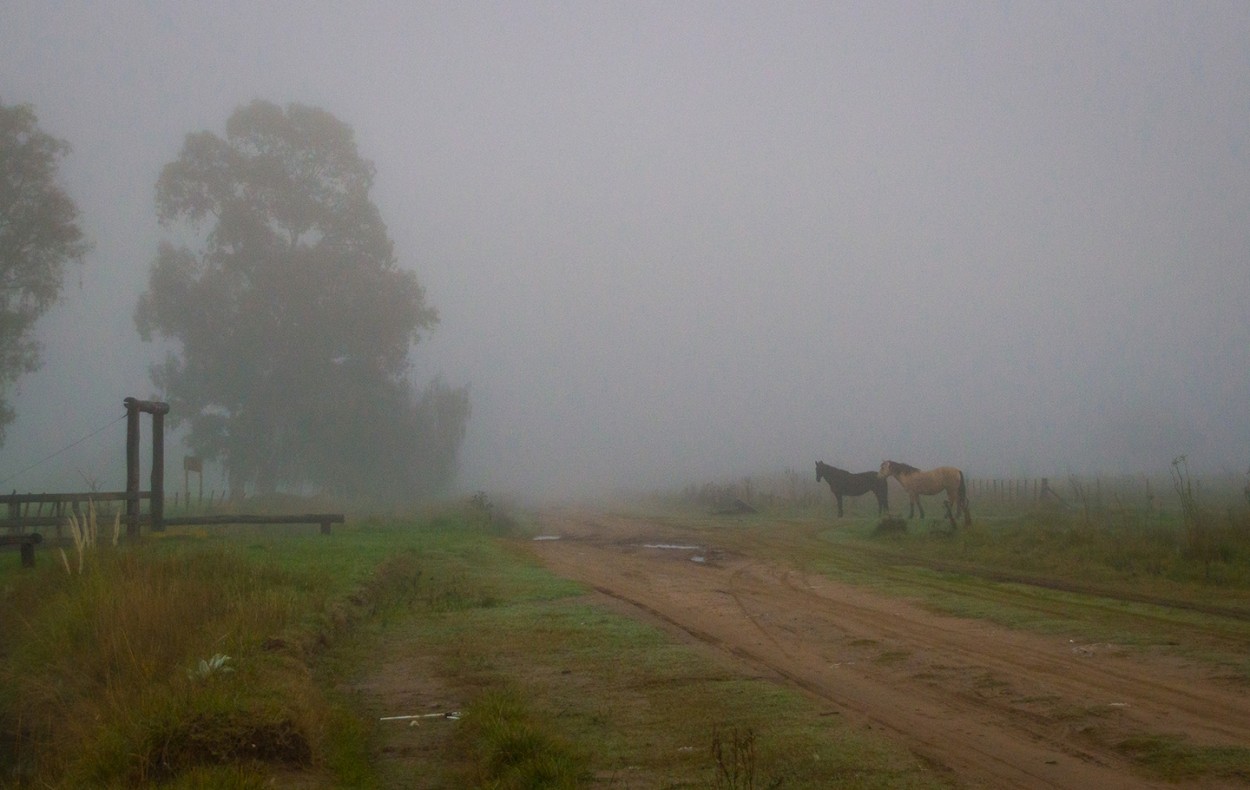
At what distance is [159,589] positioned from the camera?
9.45 m

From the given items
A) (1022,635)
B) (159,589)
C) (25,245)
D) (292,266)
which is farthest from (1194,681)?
(292,266)

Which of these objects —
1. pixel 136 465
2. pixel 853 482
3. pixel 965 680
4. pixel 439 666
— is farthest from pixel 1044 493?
pixel 136 465

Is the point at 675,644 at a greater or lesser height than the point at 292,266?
lesser

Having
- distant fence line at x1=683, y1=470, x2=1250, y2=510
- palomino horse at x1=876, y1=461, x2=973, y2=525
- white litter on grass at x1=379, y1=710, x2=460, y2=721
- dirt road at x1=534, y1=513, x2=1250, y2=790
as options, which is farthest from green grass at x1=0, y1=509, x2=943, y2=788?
distant fence line at x1=683, y1=470, x2=1250, y2=510

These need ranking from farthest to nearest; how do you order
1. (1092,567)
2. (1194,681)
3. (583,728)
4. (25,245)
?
1. (25,245)
2. (1092,567)
3. (1194,681)
4. (583,728)

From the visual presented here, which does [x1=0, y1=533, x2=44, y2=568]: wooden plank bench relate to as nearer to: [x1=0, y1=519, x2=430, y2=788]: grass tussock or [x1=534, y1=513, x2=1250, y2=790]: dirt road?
[x1=0, y1=519, x2=430, y2=788]: grass tussock

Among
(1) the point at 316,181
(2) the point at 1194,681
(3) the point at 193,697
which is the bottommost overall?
(2) the point at 1194,681

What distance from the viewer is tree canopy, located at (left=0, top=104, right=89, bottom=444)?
25.7 m

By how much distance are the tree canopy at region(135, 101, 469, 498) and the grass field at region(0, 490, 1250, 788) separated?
1915cm

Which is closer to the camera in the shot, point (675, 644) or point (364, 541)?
point (675, 644)

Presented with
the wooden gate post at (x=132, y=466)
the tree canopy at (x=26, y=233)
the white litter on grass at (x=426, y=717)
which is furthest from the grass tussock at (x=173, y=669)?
the tree canopy at (x=26, y=233)

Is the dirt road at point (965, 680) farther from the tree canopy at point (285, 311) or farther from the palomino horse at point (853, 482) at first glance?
the tree canopy at point (285, 311)

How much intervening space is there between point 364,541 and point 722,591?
33.4ft

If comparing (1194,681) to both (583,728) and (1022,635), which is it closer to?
(1022,635)
